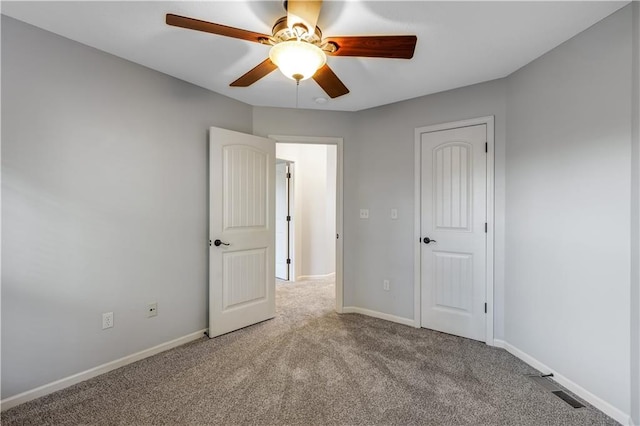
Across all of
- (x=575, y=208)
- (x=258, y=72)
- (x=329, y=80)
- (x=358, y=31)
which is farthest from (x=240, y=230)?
(x=575, y=208)

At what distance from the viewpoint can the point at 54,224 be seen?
1.96 metres

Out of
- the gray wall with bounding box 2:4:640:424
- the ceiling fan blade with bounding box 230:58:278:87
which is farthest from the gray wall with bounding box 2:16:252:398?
the ceiling fan blade with bounding box 230:58:278:87

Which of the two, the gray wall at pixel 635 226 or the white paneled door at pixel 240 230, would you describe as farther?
the white paneled door at pixel 240 230

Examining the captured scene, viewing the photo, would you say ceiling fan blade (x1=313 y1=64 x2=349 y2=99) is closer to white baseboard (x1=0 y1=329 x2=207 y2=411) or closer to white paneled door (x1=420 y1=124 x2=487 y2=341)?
white paneled door (x1=420 y1=124 x2=487 y2=341)

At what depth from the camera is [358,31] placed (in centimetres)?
187

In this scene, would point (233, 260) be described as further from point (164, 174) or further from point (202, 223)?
point (164, 174)

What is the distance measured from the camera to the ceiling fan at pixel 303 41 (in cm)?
145

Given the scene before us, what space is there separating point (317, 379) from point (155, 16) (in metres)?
2.54

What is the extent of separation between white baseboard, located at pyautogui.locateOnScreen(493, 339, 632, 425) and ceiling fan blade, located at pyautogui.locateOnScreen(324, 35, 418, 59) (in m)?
2.34

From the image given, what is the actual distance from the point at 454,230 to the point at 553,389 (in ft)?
4.48

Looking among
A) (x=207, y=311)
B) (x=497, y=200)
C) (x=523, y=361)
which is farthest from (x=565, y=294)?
(x=207, y=311)

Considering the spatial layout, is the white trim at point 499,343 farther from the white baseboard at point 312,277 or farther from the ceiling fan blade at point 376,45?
the white baseboard at point 312,277

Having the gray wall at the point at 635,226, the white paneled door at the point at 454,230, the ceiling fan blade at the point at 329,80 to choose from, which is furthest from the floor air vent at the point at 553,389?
the ceiling fan blade at the point at 329,80

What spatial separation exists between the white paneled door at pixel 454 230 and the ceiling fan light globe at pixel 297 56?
1812mm
